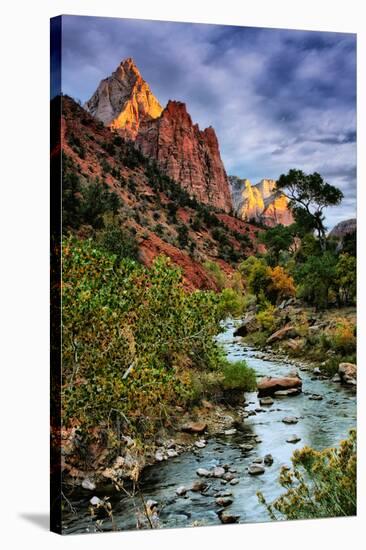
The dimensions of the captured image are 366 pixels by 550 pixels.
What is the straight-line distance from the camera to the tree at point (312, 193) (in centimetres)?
1049

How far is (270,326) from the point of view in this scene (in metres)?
10.5

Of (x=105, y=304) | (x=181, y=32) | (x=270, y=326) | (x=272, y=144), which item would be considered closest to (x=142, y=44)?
(x=181, y=32)

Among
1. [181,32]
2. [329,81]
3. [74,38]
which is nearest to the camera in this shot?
[74,38]

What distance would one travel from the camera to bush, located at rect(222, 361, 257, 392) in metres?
10.0

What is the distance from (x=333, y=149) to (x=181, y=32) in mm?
1957

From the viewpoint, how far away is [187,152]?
33.9ft

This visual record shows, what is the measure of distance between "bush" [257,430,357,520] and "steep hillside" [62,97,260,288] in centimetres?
195

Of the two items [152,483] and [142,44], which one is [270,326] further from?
[142,44]

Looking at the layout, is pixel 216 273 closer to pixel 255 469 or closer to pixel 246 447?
pixel 246 447

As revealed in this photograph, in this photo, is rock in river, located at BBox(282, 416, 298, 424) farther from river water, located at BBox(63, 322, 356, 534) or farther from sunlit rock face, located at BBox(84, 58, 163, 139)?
sunlit rock face, located at BBox(84, 58, 163, 139)

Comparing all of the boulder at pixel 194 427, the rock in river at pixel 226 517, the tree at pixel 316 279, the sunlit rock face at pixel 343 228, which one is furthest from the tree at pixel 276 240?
the rock in river at pixel 226 517

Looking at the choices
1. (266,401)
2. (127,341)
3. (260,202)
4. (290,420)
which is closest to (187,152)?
(260,202)

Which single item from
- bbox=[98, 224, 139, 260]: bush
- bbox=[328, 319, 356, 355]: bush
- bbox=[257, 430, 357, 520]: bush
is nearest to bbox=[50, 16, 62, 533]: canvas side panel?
bbox=[98, 224, 139, 260]: bush

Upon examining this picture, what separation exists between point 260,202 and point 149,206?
1.21 metres
